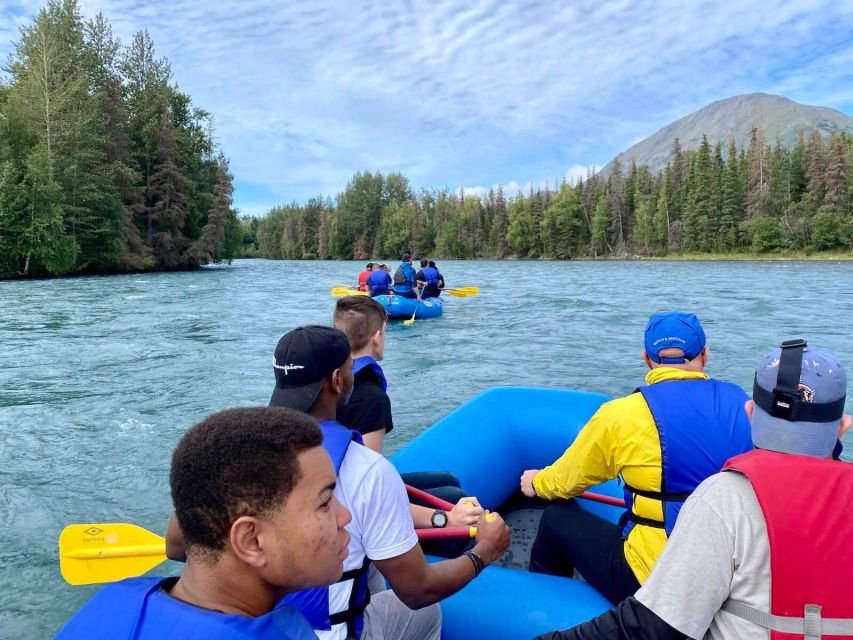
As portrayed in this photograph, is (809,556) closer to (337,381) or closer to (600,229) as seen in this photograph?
(337,381)

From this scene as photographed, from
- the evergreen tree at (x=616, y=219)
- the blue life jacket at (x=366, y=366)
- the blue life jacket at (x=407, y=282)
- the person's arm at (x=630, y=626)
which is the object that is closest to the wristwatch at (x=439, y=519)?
the blue life jacket at (x=366, y=366)

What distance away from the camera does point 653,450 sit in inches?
64.6

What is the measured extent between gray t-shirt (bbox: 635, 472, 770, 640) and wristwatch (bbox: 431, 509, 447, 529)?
96 centimetres

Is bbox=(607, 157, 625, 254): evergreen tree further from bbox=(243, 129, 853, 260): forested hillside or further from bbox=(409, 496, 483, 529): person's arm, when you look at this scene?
bbox=(409, 496, 483, 529): person's arm

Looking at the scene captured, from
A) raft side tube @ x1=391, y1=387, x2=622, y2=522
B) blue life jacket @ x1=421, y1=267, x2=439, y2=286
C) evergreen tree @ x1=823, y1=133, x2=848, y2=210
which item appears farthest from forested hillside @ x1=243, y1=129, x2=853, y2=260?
raft side tube @ x1=391, y1=387, x2=622, y2=522

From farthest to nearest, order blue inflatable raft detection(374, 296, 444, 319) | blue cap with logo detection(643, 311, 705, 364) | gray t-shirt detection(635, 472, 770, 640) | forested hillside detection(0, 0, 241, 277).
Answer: forested hillside detection(0, 0, 241, 277) → blue inflatable raft detection(374, 296, 444, 319) → blue cap with logo detection(643, 311, 705, 364) → gray t-shirt detection(635, 472, 770, 640)

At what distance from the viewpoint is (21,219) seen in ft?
68.9

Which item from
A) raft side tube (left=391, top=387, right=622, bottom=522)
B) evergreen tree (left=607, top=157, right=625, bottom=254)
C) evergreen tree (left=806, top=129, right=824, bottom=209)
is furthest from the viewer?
evergreen tree (left=607, top=157, right=625, bottom=254)

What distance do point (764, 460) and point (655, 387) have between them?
2.33 feet

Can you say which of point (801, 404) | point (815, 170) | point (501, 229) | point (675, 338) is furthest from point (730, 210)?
point (801, 404)

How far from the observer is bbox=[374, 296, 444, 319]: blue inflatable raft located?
11062 mm

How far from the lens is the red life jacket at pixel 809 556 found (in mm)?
924

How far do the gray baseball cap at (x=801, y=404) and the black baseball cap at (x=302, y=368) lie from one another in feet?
3.14

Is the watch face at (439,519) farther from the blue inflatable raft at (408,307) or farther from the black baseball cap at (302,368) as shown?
the blue inflatable raft at (408,307)
